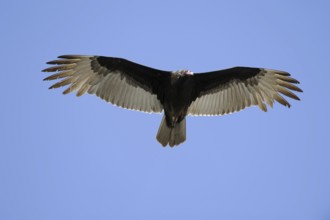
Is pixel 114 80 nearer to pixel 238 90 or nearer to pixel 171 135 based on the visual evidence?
pixel 171 135

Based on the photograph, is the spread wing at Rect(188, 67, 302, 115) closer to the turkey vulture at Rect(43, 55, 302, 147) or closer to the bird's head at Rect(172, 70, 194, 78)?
the turkey vulture at Rect(43, 55, 302, 147)

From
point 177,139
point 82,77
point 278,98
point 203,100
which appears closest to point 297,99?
point 278,98

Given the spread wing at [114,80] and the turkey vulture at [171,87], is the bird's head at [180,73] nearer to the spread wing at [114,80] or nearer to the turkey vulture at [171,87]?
the turkey vulture at [171,87]

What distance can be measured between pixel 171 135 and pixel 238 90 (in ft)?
5.02

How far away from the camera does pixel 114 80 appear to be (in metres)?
8.84

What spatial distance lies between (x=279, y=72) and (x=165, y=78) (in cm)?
209

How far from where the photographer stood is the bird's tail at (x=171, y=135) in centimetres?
861

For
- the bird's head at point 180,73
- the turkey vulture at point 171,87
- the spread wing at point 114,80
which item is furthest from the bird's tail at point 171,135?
the bird's head at point 180,73

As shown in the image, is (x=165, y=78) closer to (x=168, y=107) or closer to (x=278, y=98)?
(x=168, y=107)

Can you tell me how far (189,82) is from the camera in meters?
8.41

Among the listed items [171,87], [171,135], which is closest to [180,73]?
[171,87]

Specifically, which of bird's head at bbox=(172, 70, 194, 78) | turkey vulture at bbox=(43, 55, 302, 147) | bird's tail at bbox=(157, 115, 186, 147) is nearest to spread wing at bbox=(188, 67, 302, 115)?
turkey vulture at bbox=(43, 55, 302, 147)

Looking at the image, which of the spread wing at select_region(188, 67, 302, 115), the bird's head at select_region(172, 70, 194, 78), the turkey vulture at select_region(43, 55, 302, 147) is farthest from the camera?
the spread wing at select_region(188, 67, 302, 115)

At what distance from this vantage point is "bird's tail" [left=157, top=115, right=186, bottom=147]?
28.2ft
